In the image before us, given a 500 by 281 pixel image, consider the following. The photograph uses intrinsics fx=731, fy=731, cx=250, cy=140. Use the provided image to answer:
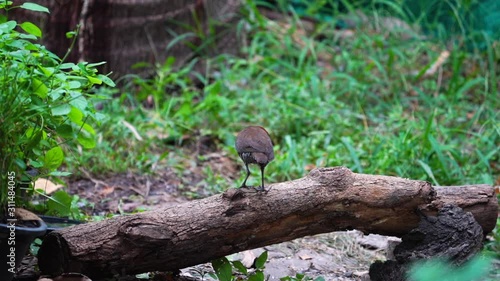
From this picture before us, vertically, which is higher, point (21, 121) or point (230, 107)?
point (21, 121)

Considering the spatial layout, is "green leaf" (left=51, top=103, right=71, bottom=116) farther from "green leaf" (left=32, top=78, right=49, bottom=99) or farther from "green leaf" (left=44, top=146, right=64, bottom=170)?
"green leaf" (left=44, top=146, right=64, bottom=170)

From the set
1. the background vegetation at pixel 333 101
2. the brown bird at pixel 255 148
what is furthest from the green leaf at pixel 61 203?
the background vegetation at pixel 333 101

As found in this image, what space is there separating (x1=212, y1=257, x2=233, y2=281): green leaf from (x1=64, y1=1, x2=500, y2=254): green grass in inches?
67.4

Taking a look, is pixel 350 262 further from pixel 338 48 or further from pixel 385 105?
pixel 338 48

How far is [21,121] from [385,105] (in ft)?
14.3

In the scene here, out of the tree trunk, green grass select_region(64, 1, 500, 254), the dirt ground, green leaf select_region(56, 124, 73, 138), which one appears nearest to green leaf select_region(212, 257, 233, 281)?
the dirt ground

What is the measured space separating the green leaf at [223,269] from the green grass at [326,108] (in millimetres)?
1711

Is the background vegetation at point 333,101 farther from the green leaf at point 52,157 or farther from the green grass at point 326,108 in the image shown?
the green leaf at point 52,157

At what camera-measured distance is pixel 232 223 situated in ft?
10.1

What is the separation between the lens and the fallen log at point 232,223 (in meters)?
2.99

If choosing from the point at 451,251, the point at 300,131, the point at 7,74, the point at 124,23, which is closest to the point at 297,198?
the point at 451,251

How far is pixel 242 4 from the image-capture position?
304 inches

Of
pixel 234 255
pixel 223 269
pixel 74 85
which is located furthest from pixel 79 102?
pixel 234 255

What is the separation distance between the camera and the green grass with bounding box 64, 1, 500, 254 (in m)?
5.27
